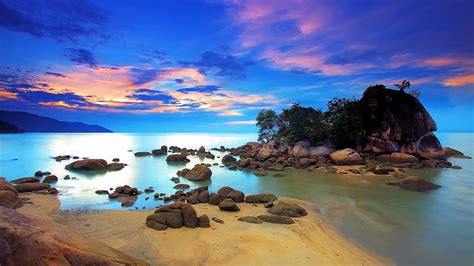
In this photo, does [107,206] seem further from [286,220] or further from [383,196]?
[383,196]

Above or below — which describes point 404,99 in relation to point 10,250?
above

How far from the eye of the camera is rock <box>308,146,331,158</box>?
37.2 meters

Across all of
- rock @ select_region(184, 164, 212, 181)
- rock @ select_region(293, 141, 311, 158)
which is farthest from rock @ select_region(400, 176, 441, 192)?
rock @ select_region(293, 141, 311, 158)

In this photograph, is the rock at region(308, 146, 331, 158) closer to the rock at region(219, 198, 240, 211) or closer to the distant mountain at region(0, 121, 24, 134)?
the rock at region(219, 198, 240, 211)

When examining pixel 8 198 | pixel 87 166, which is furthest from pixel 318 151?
pixel 8 198

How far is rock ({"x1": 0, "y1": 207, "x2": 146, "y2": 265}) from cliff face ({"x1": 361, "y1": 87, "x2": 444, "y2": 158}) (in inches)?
1572

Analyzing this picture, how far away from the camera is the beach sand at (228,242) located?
8.03 meters

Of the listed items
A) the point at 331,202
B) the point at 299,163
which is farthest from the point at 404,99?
the point at 331,202

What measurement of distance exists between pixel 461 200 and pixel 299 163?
17014mm

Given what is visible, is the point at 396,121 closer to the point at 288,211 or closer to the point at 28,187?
the point at 288,211

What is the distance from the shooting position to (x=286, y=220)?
11703mm

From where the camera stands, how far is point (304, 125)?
131ft

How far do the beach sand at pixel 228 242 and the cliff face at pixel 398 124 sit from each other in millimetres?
31148

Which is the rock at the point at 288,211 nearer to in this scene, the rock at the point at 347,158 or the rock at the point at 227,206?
the rock at the point at 227,206
